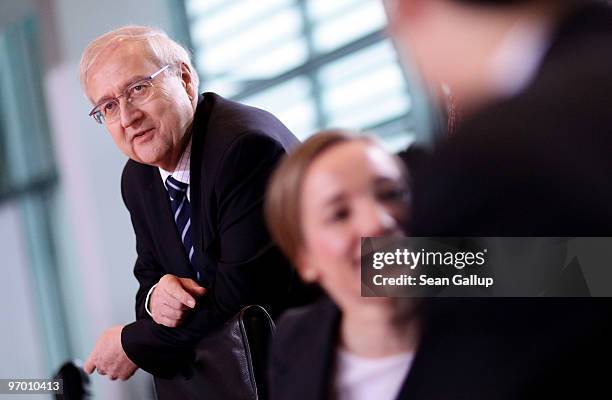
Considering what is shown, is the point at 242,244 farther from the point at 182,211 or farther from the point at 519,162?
the point at 519,162

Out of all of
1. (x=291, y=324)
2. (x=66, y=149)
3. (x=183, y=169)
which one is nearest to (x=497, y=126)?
(x=291, y=324)

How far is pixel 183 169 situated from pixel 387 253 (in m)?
0.42

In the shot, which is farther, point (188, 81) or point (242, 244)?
point (188, 81)

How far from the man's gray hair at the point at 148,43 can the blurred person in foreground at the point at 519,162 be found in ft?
1.55

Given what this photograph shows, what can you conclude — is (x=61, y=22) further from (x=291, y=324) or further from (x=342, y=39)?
(x=291, y=324)

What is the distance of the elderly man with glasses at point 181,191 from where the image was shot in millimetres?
959

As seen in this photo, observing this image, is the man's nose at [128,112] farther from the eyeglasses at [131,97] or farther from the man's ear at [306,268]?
the man's ear at [306,268]

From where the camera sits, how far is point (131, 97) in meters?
1.08

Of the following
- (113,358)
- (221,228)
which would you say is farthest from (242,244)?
(113,358)

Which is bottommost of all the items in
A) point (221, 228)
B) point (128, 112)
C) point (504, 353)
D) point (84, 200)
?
point (504, 353)

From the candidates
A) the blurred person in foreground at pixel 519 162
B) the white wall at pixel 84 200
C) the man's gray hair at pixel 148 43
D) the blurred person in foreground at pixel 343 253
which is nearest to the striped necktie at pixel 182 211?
the man's gray hair at pixel 148 43

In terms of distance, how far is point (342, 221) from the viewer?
0.69 metres

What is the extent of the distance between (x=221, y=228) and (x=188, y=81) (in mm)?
215

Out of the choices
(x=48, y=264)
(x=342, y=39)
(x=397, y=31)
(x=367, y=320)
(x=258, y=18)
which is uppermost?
(x=258, y=18)
